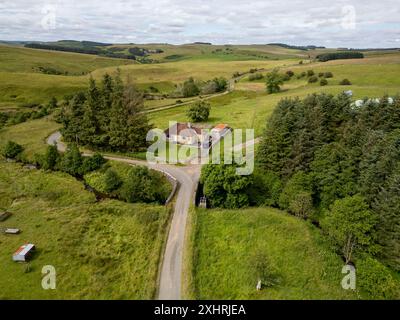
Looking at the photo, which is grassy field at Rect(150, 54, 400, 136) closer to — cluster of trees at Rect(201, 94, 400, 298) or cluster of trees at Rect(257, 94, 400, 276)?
cluster of trees at Rect(257, 94, 400, 276)

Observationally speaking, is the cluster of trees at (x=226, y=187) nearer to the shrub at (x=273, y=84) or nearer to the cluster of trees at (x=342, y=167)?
the cluster of trees at (x=342, y=167)

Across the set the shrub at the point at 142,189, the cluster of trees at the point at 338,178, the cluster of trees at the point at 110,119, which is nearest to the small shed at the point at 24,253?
the shrub at the point at 142,189

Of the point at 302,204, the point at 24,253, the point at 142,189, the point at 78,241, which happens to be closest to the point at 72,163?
the point at 142,189

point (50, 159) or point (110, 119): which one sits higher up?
point (110, 119)

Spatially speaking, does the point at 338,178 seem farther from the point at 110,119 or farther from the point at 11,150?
the point at 11,150

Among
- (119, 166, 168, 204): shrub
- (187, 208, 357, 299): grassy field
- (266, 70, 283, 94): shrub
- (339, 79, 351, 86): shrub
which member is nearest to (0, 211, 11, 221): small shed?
(119, 166, 168, 204): shrub

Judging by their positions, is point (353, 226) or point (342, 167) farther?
point (342, 167)
